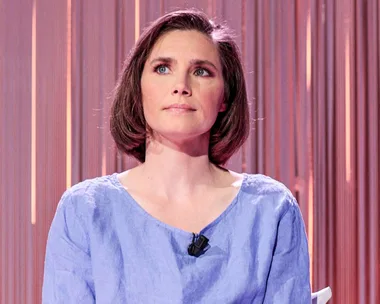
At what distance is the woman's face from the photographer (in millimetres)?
1394

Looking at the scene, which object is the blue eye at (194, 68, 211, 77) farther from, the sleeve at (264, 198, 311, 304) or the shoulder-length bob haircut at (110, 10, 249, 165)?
the sleeve at (264, 198, 311, 304)

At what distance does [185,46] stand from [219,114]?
204 millimetres

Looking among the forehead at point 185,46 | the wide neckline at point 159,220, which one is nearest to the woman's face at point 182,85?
the forehead at point 185,46

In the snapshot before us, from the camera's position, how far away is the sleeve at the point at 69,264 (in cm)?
137

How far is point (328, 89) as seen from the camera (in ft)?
8.63

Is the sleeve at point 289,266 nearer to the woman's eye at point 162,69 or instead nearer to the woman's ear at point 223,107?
the woman's ear at point 223,107

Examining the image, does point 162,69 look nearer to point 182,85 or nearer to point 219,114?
point 182,85

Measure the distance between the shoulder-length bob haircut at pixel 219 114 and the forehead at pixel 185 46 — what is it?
0.02 m

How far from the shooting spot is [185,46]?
1.46 m

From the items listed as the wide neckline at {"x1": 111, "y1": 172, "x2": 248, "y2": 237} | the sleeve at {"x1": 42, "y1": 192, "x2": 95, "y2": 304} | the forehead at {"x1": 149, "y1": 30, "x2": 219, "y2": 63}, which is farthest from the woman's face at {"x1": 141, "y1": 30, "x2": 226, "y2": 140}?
the sleeve at {"x1": 42, "y1": 192, "x2": 95, "y2": 304}

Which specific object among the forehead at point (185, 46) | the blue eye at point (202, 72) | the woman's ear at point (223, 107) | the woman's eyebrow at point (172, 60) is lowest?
the woman's ear at point (223, 107)

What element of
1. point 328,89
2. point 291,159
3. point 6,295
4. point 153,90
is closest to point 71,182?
point 6,295

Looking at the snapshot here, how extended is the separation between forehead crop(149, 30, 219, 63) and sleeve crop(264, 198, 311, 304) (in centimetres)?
39

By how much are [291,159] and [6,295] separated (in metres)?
1.16
